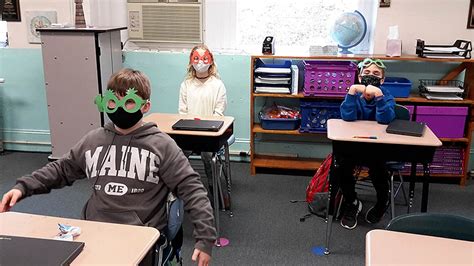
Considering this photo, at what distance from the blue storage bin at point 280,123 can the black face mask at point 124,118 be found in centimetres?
226

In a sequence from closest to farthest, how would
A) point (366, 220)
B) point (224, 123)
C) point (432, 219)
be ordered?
point (432, 219)
point (224, 123)
point (366, 220)

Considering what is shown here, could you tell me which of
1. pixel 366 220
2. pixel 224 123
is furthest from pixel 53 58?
pixel 366 220

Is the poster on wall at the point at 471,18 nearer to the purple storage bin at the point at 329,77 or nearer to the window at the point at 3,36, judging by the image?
the purple storage bin at the point at 329,77

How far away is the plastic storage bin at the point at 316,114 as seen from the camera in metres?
3.83

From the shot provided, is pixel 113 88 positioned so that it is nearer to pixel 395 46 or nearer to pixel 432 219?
pixel 432 219

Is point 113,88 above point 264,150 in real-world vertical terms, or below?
above

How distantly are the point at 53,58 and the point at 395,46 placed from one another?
9.04 ft

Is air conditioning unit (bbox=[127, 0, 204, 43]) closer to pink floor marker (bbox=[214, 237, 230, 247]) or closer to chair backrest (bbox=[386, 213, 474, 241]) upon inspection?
pink floor marker (bbox=[214, 237, 230, 247])

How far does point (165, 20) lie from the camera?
4238 millimetres

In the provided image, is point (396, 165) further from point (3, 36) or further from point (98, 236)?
point (3, 36)

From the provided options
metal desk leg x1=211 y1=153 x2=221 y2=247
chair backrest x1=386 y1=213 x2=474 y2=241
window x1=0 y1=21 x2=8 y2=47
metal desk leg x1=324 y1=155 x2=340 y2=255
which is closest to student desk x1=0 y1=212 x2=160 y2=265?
chair backrest x1=386 y1=213 x2=474 y2=241

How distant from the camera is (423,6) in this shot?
3.82 m

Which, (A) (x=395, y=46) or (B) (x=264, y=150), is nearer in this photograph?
(A) (x=395, y=46)

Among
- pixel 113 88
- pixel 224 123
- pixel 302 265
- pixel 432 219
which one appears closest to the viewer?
pixel 432 219
